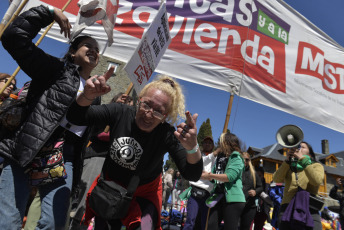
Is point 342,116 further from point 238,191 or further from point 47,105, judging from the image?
point 47,105

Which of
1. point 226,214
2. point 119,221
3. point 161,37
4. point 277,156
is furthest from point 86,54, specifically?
point 277,156

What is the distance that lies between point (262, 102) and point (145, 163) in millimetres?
3694

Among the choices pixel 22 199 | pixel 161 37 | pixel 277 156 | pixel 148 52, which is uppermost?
pixel 277 156

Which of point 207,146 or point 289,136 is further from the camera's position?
point 207,146

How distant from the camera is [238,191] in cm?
358

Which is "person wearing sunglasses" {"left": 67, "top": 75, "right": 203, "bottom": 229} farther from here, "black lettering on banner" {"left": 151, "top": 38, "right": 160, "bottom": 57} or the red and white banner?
"black lettering on banner" {"left": 151, "top": 38, "right": 160, "bottom": 57}

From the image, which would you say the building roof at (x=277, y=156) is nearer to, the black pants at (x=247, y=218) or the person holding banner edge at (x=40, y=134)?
the black pants at (x=247, y=218)

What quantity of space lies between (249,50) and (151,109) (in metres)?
3.75

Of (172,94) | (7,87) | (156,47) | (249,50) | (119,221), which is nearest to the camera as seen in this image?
(119,221)

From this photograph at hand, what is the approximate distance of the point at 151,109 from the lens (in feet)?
5.79

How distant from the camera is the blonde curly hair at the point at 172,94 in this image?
1.90 m

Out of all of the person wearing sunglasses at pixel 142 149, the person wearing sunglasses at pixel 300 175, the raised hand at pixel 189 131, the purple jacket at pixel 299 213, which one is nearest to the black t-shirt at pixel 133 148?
the person wearing sunglasses at pixel 142 149

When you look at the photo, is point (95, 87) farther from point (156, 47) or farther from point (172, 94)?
point (156, 47)

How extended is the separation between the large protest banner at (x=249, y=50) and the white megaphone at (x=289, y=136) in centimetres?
85
